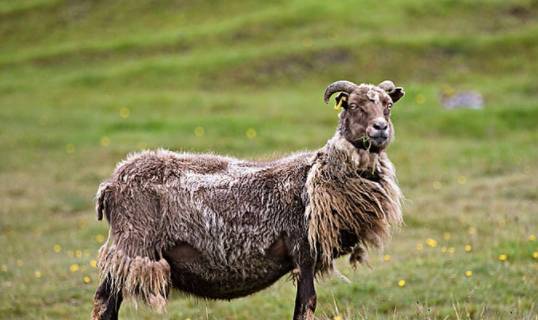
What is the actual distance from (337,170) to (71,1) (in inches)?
1967

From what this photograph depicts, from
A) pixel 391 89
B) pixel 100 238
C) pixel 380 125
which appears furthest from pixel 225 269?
pixel 100 238

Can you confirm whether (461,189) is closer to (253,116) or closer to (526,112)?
→ (526,112)

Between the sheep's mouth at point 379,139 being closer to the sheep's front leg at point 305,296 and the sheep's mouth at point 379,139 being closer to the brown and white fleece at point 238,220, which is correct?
the brown and white fleece at point 238,220

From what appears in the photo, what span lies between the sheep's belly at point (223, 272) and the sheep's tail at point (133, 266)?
181mm

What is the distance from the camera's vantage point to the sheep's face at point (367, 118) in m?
7.73

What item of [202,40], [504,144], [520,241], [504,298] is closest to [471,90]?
[504,144]

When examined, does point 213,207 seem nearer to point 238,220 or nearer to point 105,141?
point 238,220

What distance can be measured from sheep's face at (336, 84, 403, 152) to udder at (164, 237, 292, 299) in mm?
1372

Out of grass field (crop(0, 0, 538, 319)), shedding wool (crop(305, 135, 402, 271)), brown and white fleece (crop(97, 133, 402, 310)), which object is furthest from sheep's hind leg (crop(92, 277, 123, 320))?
shedding wool (crop(305, 135, 402, 271))

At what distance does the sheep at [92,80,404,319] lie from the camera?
26.0ft

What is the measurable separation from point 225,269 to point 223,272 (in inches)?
1.8

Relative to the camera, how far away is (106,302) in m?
8.23

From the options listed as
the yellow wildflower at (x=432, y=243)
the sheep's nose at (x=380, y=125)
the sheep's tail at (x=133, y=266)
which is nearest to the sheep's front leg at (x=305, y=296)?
the sheep's tail at (x=133, y=266)

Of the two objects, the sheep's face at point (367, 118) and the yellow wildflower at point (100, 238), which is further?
the yellow wildflower at point (100, 238)
